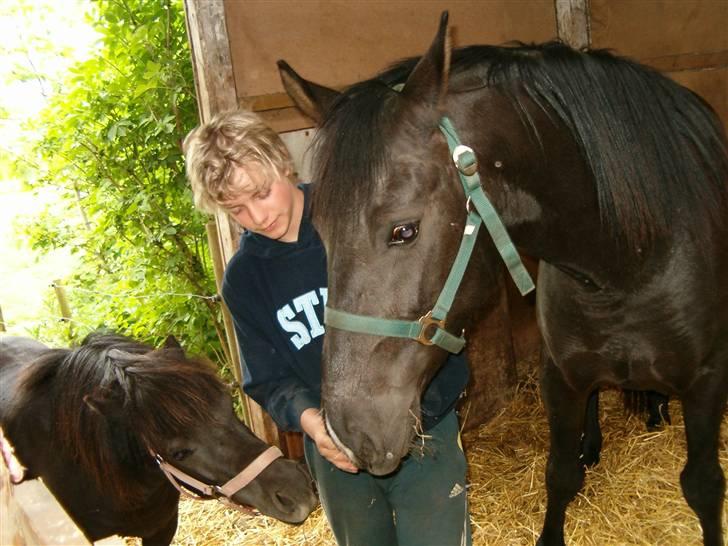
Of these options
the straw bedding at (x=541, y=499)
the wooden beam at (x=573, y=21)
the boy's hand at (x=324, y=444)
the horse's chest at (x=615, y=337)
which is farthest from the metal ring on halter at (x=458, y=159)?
the wooden beam at (x=573, y=21)

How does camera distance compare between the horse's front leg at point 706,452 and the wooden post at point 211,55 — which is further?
the wooden post at point 211,55

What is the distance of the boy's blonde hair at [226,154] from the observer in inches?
66.0

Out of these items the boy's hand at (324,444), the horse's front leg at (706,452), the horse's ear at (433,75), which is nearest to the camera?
the horse's ear at (433,75)

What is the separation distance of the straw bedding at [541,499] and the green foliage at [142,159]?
4.04ft

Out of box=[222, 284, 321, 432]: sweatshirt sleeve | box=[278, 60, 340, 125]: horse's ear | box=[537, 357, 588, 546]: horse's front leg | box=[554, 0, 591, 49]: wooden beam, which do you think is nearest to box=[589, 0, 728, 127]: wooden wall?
box=[554, 0, 591, 49]: wooden beam

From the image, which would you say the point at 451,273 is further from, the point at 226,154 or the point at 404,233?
the point at 226,154

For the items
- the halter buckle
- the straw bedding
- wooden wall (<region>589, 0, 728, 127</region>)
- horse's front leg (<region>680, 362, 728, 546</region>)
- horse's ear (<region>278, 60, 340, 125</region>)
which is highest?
wooden wall (<region>589, 0, 728, 127</region>)

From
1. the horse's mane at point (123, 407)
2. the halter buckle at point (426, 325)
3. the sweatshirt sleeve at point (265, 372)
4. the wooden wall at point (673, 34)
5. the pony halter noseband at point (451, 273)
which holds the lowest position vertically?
the horse's mane at point (123, 407)

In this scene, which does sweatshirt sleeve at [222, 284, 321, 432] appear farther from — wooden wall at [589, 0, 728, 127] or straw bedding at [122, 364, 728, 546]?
wooden wall at [589, 0, 728, 127]

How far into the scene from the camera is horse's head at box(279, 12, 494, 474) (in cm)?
129

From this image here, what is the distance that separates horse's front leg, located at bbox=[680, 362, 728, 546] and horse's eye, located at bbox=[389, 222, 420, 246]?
1301 mm

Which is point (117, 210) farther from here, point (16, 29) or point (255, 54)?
point (16, 29)

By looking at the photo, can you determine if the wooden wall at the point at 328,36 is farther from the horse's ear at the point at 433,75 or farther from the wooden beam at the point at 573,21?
the horse's ear at the point at 433,75

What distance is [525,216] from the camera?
1.52 meters
